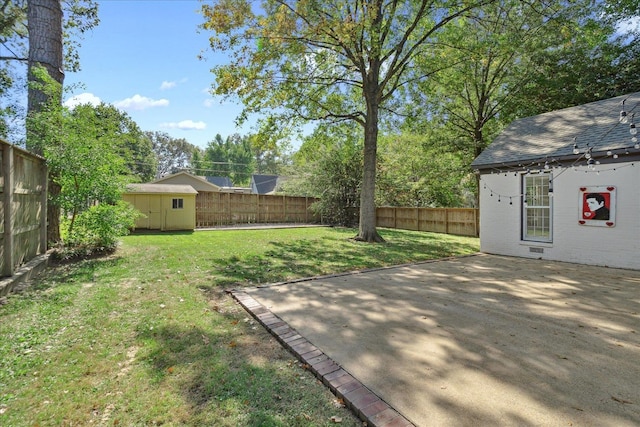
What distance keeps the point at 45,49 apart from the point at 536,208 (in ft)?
40.2

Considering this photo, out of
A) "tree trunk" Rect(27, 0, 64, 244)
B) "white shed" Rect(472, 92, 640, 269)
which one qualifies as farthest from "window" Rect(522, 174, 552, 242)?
"tree trunk" Rect(27, 0, 64, 244)

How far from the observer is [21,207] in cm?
511

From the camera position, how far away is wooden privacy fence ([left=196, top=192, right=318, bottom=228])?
16.4 m

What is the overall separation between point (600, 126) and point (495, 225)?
3.24m

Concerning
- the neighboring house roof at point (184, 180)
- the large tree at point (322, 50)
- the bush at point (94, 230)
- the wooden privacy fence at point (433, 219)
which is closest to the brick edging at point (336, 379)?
the bush at point (94, 230)

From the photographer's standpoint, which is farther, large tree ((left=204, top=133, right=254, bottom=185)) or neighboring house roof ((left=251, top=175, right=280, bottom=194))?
large tree ((left=204, top=133, right=254, bottom=185))

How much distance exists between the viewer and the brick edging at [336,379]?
1.96 m

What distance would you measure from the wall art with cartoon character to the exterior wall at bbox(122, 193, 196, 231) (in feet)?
43.5

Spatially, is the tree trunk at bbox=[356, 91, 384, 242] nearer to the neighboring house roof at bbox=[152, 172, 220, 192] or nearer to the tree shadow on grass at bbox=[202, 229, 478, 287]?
the tree shadow on grass at bbox=[202, 229, 478, 287]

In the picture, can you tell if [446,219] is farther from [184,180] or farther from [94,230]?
[184,180]

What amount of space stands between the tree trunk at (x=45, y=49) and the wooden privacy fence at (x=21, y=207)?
715 mm

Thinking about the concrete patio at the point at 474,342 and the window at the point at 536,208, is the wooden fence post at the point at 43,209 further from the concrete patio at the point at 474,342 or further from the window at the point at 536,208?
the window at the point at 536,208

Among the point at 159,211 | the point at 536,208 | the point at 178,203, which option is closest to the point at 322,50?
the point at 178,203

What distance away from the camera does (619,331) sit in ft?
10.8
